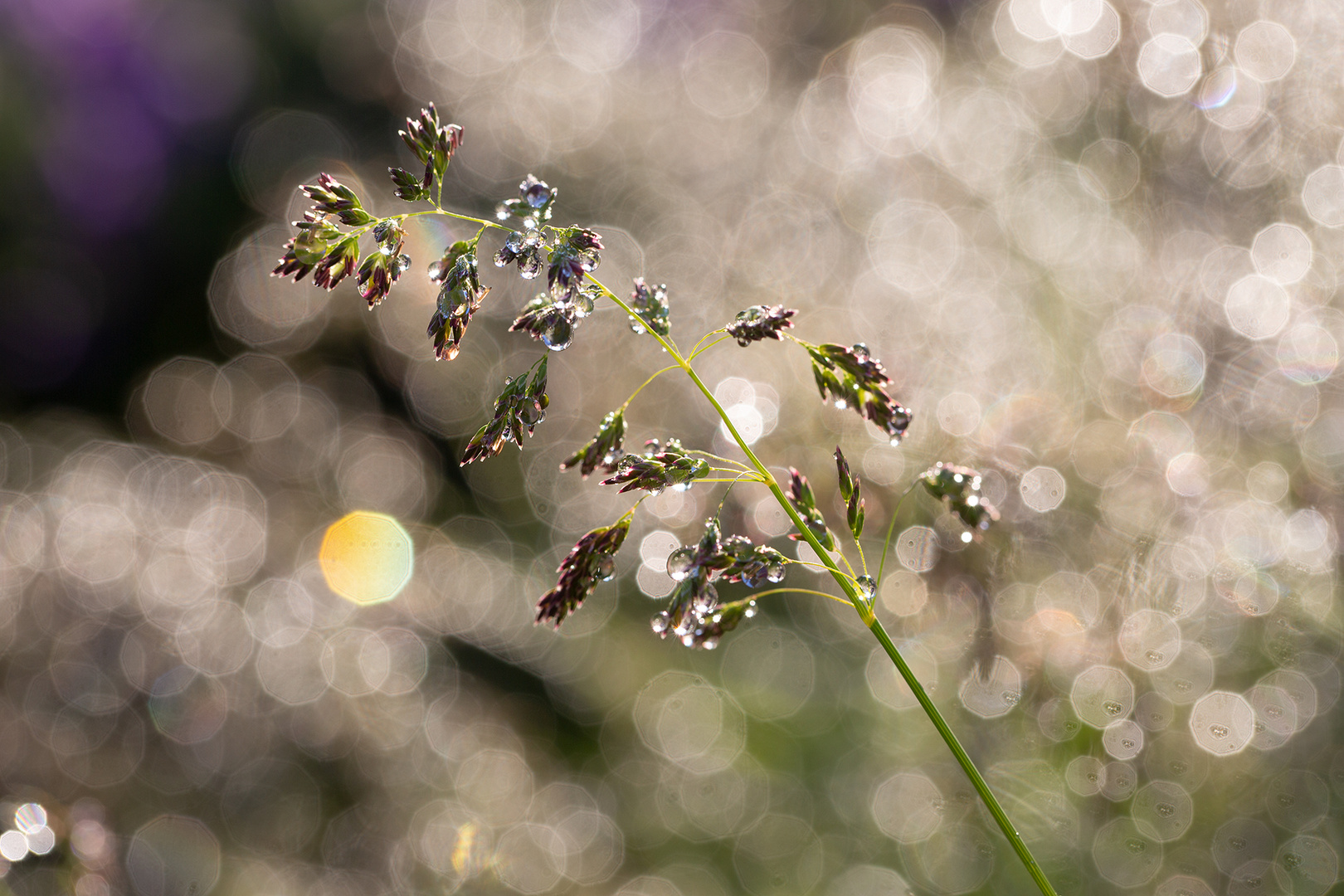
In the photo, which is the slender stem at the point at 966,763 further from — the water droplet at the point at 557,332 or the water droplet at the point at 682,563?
the water droplet at the point at 557,332

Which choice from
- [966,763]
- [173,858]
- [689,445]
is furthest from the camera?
[689,445]

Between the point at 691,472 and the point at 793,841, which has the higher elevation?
the point at 691,472

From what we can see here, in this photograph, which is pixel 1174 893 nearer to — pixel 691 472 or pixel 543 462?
pixel 691 472

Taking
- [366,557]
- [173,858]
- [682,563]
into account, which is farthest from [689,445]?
[682,563]

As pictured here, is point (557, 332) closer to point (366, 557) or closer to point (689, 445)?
point (689, 445)

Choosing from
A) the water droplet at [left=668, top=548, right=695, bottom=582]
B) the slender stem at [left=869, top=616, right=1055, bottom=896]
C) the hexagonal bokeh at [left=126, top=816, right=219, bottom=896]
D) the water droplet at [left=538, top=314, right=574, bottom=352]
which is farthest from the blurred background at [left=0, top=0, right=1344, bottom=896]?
the water droplet at [left=538, top=314, right=574, bottom=352]

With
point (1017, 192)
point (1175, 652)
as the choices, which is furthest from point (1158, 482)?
point (1017, 192)
